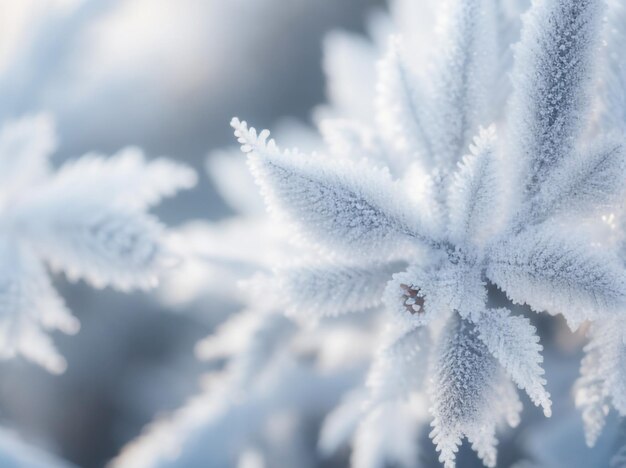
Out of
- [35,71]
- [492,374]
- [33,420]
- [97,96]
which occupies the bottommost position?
[492,374]

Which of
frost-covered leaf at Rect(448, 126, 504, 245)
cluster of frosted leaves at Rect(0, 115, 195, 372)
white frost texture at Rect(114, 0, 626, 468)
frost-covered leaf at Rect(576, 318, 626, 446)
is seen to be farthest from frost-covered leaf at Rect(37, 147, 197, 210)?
frost-covered leaf at Rect(576, 318, 626, 446)

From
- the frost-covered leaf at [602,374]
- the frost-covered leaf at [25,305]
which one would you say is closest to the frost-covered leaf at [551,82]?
the frost-covered leaf at [602,374]

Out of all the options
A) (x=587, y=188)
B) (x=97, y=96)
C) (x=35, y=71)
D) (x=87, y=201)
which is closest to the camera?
(x=587, y=188)

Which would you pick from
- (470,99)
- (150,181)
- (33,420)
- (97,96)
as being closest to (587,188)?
(470,99)

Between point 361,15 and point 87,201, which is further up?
point 361,15

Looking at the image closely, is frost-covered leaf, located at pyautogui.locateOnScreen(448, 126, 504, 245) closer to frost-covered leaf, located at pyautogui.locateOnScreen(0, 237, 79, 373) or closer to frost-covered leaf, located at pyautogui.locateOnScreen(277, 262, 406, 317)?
frost-covered leaf, located at pyautogui.locateOnScreen(277, 262, 406, 317)

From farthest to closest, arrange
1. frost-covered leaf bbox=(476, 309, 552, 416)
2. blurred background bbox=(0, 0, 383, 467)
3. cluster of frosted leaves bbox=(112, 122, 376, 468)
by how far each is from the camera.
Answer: blurred background bbox=(0, 0, 383, 467), cluster of frosted leaves bbox=(112, 122, 376, 468), frost-covered leaf bbox=(476, 309, 552, 416)

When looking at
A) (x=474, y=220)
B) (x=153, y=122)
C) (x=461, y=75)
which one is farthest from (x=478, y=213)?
(x=153, y=122)

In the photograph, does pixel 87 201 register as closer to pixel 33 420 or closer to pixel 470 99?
pixel 470 99
